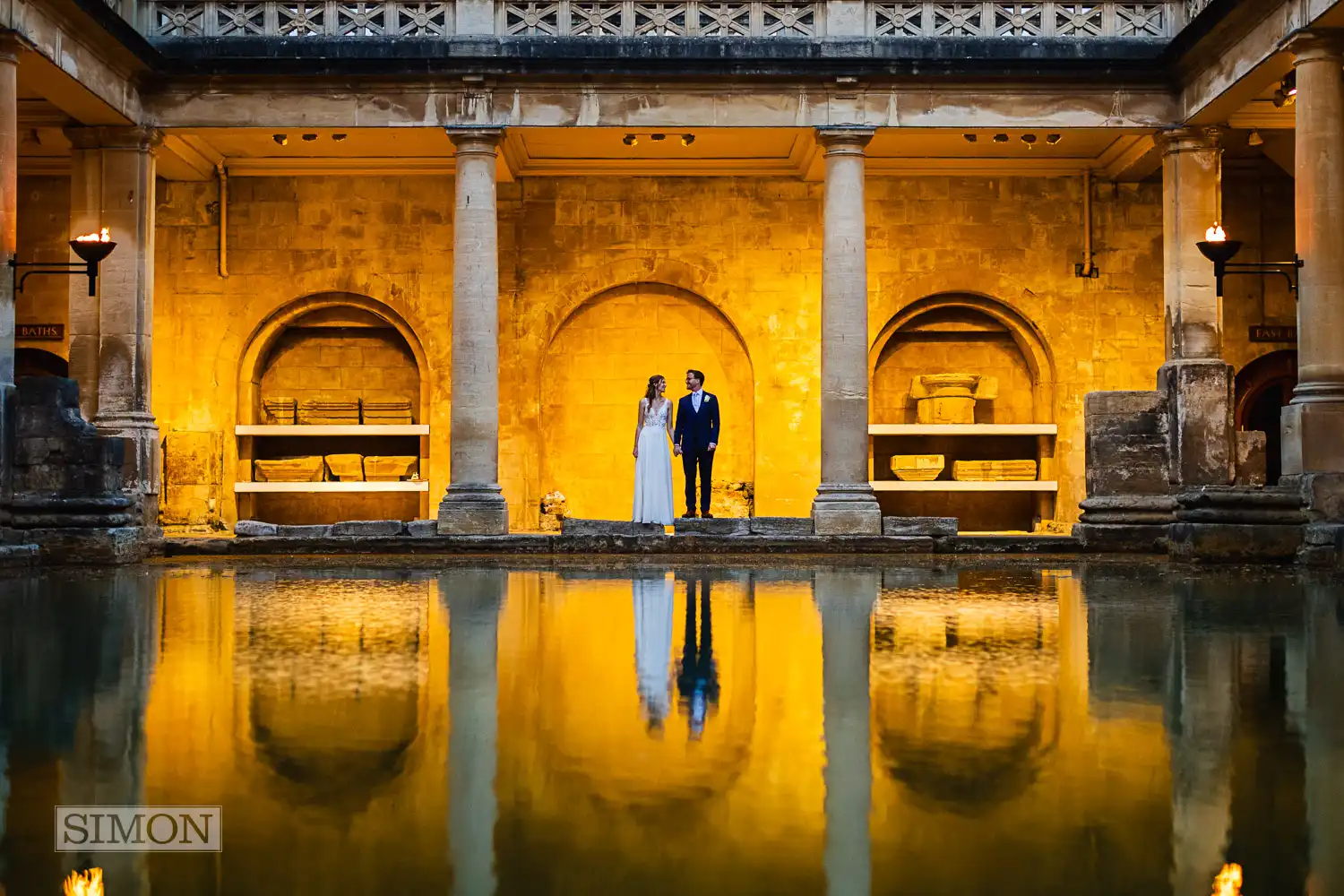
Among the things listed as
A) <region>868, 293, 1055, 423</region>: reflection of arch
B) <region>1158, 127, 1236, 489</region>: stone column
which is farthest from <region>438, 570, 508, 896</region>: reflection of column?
<region>868, 293, 1055, 423</region>: reflection of arch

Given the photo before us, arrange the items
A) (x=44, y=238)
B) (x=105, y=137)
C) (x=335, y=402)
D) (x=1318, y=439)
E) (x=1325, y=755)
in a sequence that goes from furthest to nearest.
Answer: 1. (x=44, y=238)
2. (x=335, y=402)
3. (x=105, y=137)
4. (x=1318, y=439)
5. (x=1325, y=755)

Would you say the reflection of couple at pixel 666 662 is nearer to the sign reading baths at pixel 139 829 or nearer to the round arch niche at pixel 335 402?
the sign reading baths at pixel 139 829

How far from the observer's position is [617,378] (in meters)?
23.0

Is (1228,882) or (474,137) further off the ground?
(474,137)

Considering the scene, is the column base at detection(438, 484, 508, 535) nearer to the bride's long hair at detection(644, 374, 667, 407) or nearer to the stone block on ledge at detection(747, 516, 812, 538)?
the bride's long hair at detection(644, 374, 667, 407)

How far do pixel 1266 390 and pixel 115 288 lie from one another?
17.7 meters

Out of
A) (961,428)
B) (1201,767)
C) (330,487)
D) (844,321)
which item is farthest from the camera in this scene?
(961,428)

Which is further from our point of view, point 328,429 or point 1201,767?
point 328,429

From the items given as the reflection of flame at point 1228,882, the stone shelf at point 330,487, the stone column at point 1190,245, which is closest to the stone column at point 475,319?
the stone shelf at point 330,487

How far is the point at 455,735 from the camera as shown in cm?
415

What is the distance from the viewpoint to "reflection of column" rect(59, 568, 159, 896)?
9.25ft

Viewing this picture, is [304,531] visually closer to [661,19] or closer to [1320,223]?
[661,19]

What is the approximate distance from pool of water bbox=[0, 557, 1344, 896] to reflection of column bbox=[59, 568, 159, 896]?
14 mm

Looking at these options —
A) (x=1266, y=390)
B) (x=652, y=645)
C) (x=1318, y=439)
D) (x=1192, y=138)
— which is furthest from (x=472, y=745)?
(x=1266, y=390)
